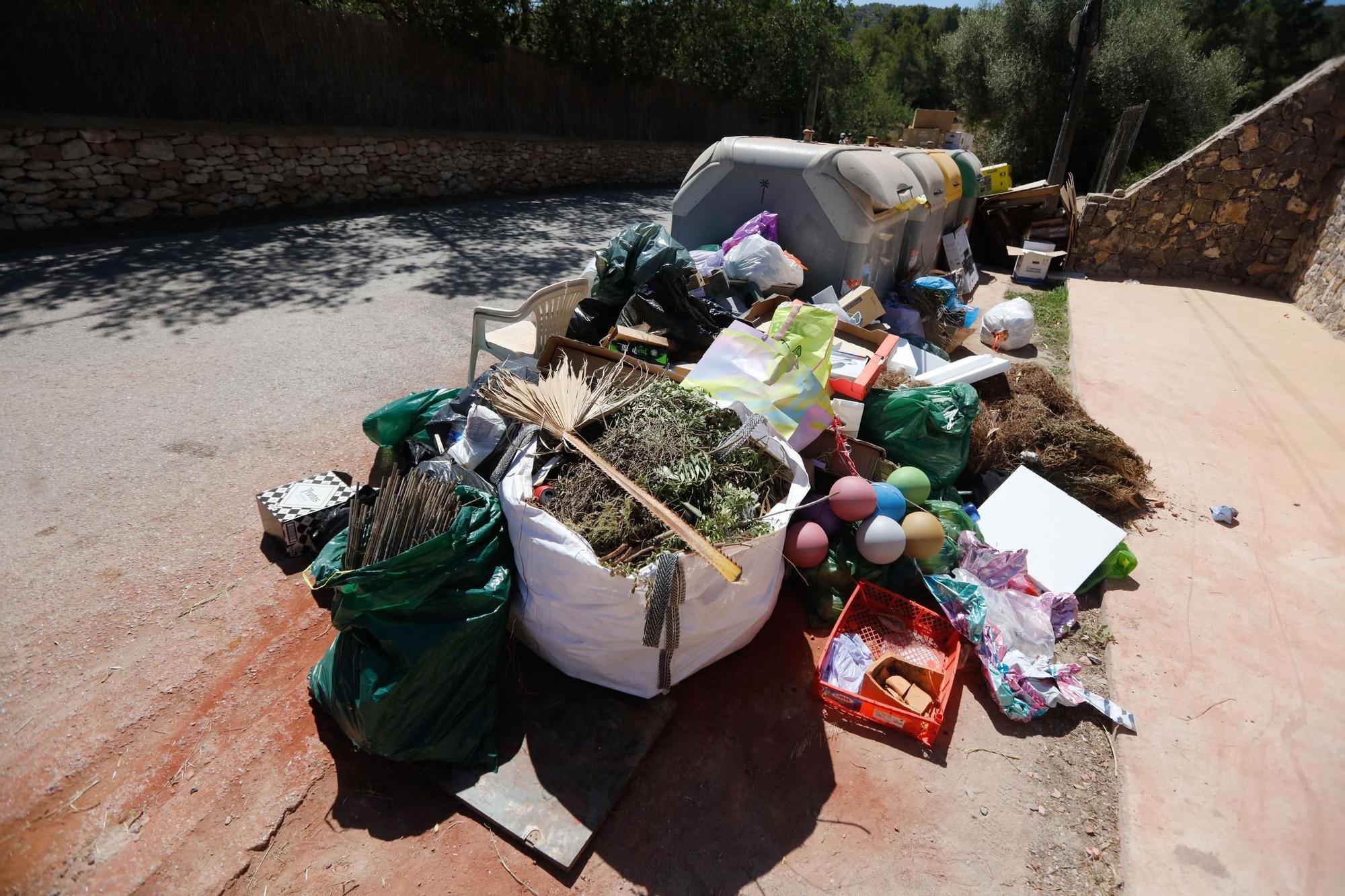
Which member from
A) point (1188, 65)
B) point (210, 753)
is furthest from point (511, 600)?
point (1188, 65)

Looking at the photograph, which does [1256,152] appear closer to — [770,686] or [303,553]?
[770,686]

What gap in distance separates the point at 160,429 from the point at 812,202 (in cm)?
464

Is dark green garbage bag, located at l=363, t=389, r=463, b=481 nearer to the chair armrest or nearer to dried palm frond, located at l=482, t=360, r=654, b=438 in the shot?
dried palm frond, located at l=482, t=360, r=654, b=438

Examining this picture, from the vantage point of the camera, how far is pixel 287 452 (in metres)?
3.64

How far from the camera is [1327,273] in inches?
292

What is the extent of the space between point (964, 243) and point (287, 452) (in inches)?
301

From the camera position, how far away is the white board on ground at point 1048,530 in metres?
3.15

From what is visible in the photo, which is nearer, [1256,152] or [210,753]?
[210,753]

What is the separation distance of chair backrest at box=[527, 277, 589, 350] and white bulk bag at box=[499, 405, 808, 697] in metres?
1.70

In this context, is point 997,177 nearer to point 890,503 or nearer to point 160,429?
point 890,503

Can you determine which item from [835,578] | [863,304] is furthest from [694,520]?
[863,304]

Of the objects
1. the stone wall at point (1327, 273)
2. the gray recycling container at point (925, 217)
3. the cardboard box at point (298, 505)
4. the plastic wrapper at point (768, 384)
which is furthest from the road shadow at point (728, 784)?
the stone wall at point (1327, 273)

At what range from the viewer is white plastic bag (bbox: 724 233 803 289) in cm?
470

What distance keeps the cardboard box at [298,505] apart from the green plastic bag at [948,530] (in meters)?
2.72
